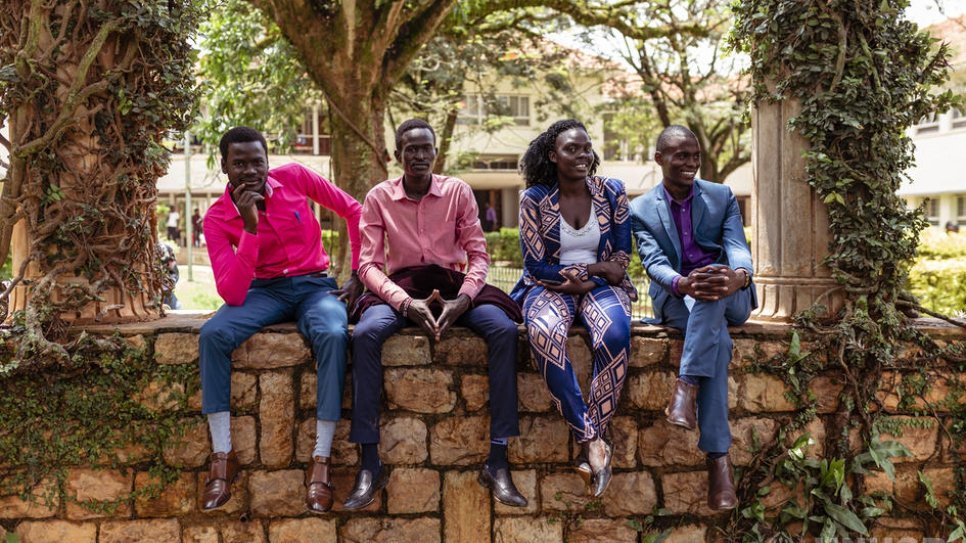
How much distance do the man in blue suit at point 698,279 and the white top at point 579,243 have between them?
9.9 inches

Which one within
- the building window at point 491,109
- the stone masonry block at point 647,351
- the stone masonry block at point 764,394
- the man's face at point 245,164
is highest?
the building window at point 491,109

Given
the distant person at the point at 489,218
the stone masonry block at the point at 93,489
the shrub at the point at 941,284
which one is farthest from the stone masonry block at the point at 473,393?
the distant person at the point at 489,218

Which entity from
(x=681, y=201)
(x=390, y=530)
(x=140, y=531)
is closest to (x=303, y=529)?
(x=390, y=530)

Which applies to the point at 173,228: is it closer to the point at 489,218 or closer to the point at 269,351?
the point at 489,218

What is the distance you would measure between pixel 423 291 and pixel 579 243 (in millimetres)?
820

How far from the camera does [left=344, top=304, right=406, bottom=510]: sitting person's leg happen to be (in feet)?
10.6

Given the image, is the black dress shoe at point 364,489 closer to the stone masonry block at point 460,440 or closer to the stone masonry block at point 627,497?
the stone masonry block at point 460,440

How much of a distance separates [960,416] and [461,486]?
2.51m

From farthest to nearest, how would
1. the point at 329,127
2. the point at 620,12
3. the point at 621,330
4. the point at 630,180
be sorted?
the point at 630,180, the point at 620,12, the point at 329,127, the point at 621,330

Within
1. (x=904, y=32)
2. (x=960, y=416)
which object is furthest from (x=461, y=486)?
(x=904, y=32)

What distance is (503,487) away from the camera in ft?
10.8

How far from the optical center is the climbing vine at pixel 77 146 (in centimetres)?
345

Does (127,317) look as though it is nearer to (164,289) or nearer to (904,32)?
(164,289)

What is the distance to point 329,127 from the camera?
709 cm
